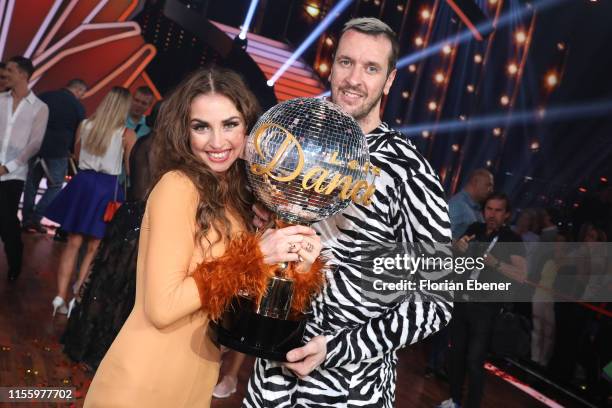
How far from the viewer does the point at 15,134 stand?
5.04 meters

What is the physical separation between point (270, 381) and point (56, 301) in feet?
11.9

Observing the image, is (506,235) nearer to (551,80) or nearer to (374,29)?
(551,80)

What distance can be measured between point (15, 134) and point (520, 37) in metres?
4.83

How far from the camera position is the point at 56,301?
486cm

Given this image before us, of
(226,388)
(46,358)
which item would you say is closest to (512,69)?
(226,388)

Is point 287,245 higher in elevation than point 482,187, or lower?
lower

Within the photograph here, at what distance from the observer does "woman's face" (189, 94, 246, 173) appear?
1.66 metres

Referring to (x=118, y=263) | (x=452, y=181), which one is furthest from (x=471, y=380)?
(x=452, y=181)

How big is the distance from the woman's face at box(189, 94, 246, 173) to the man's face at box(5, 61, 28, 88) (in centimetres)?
398

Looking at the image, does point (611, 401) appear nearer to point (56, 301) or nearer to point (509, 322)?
point (509, 322)

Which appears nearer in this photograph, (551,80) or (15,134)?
(15,134)

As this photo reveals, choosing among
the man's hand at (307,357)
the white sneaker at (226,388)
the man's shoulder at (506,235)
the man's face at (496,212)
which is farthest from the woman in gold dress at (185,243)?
the man's shoulder at (506,235)

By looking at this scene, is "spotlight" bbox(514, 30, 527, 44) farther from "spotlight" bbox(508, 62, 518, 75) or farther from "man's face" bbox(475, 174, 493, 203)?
"man's face" bbox(475, 174, 493, 203)

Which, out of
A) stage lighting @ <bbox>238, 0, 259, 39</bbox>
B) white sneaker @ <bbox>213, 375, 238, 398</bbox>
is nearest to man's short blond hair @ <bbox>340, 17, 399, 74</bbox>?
white sneaker @ <bbox>213, 375, 238, 398</bbox>
